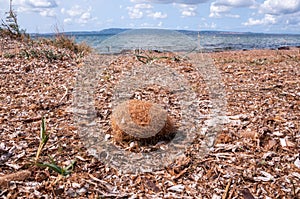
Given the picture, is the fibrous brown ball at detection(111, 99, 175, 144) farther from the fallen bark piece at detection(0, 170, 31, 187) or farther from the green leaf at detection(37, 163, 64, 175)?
the fallen bark piece at detection(0, 170, 31, 187)

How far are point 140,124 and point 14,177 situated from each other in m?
0.82

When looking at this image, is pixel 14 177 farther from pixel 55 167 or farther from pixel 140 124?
pixel 140 124

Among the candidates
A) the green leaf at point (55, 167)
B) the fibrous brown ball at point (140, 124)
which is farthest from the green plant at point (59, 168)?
the fibrous brown ball at point (140, 124)

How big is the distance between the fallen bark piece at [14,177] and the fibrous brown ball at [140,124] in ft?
2.01

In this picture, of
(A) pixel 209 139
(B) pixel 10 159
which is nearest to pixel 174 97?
→ (A) pixel 209 139

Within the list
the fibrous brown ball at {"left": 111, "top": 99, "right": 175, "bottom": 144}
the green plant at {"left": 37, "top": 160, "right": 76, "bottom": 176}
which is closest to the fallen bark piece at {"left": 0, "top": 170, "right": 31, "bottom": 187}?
the green plant at {"left": 37, "top": 160, "right": 76, "bottom": 176}

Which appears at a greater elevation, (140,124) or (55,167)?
(140,124)

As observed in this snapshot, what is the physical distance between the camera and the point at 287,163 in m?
1.96

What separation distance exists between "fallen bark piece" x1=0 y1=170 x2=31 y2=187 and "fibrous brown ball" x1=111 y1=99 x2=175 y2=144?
614 millimetres

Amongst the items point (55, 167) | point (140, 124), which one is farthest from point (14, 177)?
point (140, 124)

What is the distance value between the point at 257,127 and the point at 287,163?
0.43 meters

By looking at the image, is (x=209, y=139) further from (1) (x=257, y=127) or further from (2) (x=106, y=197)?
(2) (x=106, y=197)

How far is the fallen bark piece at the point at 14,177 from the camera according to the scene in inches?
69.2

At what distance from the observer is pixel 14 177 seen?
5.92ft
